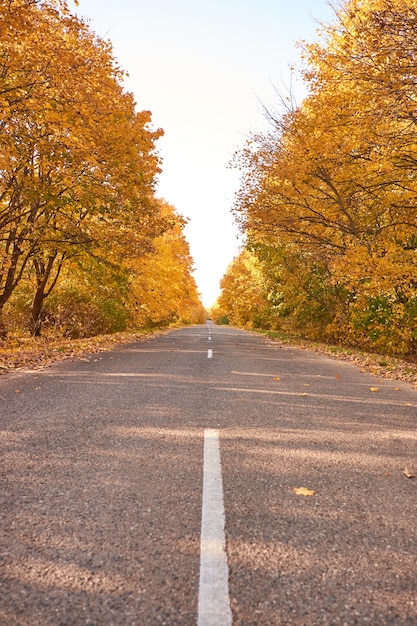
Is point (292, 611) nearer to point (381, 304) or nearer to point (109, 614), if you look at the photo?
point (109, 614)

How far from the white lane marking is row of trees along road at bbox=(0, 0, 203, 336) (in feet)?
24.1

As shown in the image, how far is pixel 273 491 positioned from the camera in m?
3.19

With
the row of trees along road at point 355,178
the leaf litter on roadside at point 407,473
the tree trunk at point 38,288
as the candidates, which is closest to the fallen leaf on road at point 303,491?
the leaf litter on roadside at point 407,473

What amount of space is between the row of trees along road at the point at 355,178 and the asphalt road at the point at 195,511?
627 cm

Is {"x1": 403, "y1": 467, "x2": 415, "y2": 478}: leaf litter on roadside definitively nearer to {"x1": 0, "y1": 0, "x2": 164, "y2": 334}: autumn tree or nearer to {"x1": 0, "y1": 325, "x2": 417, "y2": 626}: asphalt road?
{"x1": 0, "y1": 325, "x2": 417, "y2": 626}: asphalt road

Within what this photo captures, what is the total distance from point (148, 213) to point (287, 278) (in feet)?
29.8

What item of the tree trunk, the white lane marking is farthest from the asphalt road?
the tree trunk

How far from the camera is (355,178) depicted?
41.1 feet

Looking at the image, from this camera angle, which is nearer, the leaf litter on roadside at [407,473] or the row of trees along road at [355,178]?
the leaf litter on roadside at [407,473]

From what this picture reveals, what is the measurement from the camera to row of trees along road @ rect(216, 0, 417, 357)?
879cm

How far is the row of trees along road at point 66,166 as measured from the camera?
29.3 feet

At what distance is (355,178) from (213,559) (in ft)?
39.4

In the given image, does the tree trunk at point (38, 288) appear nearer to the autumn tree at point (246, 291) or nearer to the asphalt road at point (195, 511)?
the asphalt road at point (195, 511)

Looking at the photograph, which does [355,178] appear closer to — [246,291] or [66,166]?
[66,166]
